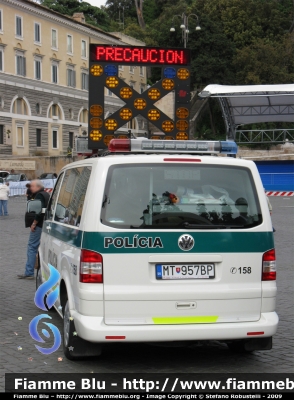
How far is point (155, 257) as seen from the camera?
21.2 feet

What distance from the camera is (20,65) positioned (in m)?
72.1

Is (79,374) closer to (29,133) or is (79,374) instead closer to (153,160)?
(153,160)

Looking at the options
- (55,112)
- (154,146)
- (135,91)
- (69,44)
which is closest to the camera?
→ (154,146)

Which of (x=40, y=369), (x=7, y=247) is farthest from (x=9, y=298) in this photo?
(x=7, y=247)

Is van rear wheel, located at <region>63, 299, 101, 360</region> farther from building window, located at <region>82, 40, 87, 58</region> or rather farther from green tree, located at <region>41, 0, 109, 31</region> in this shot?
green tree, located at <region>41, 0, 109, 31</region>

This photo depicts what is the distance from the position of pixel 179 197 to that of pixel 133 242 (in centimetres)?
60

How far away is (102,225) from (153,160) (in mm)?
→ 758

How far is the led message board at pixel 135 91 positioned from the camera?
1532 cm

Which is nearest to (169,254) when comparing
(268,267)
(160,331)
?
(160,331)

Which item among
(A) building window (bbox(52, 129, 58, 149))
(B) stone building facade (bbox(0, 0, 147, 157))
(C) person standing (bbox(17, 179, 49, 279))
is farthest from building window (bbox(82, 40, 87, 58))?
(C) person standing (bbox(17, 179, 49, 279))

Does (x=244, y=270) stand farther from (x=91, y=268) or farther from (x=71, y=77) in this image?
(x=71, y=77)

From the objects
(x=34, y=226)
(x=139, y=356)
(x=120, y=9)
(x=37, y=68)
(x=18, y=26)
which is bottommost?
(x=139, y=356)

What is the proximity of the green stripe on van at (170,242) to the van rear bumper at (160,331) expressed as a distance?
24.7 inches

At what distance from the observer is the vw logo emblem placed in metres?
6.54
